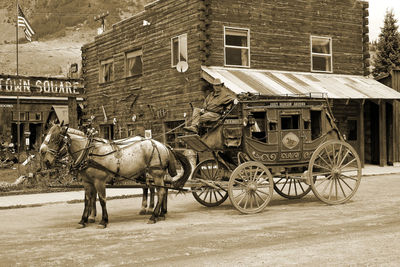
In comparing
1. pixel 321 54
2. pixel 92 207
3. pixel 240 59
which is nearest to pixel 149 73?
pixel 240 59

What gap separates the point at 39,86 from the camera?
19.7 metres

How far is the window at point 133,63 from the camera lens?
77.4ft

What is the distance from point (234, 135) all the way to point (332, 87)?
1154cm

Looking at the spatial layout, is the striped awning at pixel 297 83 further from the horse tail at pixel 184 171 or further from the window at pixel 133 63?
the horse tail at pixel 184 171

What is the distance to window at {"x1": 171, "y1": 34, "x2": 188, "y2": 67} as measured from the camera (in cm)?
2023

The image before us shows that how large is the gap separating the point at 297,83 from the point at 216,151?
1029 cm

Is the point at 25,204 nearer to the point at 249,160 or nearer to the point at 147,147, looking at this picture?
the point at 147,147

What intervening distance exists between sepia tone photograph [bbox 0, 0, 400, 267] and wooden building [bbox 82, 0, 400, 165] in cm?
7

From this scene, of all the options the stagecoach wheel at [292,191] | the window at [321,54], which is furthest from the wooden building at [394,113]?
the stagecoach wheel at [292,191]

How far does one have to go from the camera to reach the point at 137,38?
77.2 feet

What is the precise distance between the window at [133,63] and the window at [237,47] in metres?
5.28

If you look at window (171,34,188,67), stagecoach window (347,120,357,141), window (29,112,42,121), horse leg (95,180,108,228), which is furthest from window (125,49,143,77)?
horse leg (95,180,108,228)

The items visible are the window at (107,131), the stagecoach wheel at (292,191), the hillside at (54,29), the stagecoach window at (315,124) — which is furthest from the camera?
the hillside at (54,29)

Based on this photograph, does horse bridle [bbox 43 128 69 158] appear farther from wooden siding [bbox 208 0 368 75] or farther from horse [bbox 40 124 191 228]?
wooden siding [bbox 208 0 368 75]
